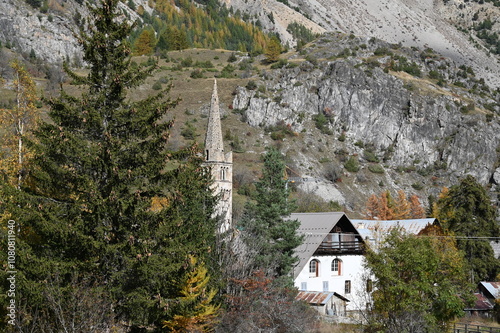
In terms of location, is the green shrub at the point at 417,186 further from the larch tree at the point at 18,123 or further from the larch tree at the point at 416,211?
the larch tree at the point at 18,123

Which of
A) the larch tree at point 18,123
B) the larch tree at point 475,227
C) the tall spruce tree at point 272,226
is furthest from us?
the larch tree at point 475,227

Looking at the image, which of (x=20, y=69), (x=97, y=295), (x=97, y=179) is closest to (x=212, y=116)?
(x=20, y=69)

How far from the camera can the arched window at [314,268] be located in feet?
140

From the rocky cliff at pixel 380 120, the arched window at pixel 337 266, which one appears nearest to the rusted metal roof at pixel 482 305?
the arched window at pixel 337 266

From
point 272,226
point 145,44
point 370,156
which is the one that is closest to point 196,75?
point 145,44

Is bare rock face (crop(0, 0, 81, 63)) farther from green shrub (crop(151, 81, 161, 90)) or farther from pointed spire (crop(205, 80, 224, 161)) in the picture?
pointed spire (crop(205, 80, 224, 161))

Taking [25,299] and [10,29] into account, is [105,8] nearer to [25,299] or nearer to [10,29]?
[25,299]

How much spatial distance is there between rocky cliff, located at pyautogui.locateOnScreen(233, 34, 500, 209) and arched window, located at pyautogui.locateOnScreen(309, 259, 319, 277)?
Answer: 6095 centimetres

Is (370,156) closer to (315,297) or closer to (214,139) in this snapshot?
(214,139)

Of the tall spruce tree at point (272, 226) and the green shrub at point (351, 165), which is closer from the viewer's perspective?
the tall spruce tree at point (272, 226)

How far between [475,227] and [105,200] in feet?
139

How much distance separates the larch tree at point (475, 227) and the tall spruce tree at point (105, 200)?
118ft

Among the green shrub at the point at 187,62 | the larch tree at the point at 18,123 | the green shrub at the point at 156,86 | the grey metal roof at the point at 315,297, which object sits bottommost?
the grey metal roof at the point at 315,297

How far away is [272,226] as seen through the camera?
34.5 meters
